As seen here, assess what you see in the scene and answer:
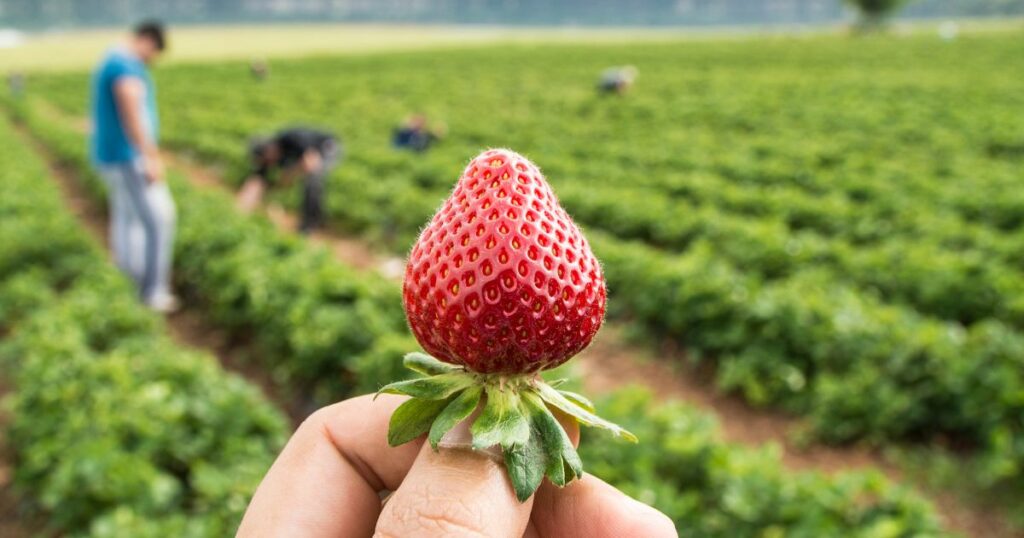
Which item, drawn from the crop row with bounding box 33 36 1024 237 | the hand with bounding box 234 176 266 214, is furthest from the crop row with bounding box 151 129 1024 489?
the hand with bounding box 234 176 266 214

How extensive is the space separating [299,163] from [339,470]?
29.5ft

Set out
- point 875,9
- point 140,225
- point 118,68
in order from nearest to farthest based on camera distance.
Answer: point 118,68 < point 140,225 < point 875,9

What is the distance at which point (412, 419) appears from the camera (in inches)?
49.3

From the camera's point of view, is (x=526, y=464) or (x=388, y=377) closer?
(x=526, y=464)

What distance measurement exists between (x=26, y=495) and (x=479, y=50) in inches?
1933

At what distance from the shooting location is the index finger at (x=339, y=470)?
4.82ft

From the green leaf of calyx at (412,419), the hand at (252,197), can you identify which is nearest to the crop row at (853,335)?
the green leaf of calyx at (412,419)

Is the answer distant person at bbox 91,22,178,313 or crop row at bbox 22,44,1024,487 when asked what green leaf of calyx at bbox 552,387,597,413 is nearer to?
crop row at bbox 22,44,1024,487

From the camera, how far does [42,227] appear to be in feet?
29.6

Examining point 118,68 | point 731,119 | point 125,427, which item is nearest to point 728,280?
point 125,427

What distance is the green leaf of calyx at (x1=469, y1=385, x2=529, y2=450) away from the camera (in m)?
1.11

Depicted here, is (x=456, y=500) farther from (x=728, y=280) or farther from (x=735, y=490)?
(x=728, y=280)

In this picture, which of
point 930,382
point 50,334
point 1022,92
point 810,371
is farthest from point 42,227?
point 1022,92

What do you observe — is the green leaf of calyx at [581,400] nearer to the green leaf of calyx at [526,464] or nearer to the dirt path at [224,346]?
the green leaf of calyx at [526,464]
